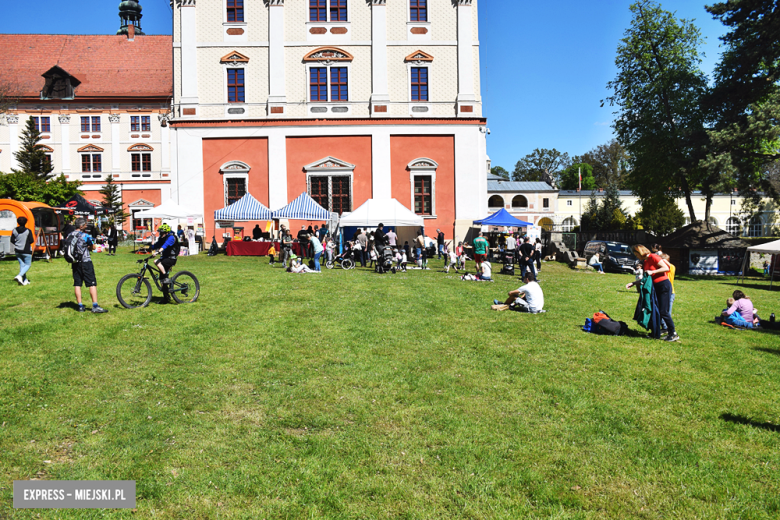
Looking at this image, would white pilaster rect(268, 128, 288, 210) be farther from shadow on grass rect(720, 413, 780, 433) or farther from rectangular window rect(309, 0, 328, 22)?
shadow on grass rect(720, 413, 780, 433)

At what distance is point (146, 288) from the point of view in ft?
38.8

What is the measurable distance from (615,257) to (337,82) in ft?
64.6

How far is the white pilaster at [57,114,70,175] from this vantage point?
4834 cm

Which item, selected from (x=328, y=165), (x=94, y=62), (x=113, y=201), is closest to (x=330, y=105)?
(x=328, y=165)

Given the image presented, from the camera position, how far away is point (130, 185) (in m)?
48.7

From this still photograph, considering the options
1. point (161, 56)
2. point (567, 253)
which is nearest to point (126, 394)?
point (567, 253)

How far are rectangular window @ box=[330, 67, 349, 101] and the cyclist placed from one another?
77.9ft

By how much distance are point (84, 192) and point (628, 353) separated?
49.3 m

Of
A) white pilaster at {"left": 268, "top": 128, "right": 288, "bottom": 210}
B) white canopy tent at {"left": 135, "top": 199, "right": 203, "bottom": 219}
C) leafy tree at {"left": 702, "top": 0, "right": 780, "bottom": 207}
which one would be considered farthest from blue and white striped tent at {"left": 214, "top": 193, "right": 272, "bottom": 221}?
leafy tree at {"left": 702, "top": 0, "right": 780, "bottom": 207}

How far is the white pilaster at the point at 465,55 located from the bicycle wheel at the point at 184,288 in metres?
24.6

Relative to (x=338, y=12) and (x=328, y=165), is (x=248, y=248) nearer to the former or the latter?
(x=328, y=165)

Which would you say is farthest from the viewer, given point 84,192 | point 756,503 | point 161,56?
point 161,56

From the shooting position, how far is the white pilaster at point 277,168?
107 feet

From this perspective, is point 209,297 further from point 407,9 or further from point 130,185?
point 130,185
